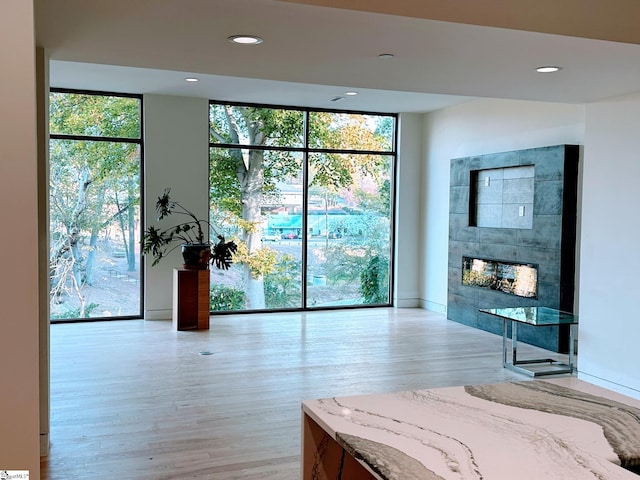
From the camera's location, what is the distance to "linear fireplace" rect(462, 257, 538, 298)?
6.61 metres

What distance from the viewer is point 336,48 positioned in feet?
11.1

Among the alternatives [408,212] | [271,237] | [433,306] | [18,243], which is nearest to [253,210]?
[271,237]

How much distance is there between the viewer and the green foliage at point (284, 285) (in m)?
8.42

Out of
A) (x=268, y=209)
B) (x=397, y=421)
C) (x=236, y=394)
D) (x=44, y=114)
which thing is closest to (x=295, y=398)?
(x=236, y=394)

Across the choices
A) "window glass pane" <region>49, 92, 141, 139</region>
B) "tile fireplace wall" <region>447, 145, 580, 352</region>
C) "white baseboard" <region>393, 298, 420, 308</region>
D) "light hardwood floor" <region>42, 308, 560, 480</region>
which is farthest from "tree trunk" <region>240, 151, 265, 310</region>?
"tile fireplace wall" <region>447, 145, 580, 352</region>

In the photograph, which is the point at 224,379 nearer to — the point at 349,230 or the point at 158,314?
the point at 158,314

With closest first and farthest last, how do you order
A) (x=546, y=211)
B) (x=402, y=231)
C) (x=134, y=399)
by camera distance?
(x=134, y=399) < (x=546, y=211) < (x=402, y=231)

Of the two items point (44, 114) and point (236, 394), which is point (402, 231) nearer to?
point (236, 394)

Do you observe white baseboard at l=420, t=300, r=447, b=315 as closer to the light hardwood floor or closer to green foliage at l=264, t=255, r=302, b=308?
the light hardwood floor

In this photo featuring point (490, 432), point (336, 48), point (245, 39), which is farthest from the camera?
point (336, 48)

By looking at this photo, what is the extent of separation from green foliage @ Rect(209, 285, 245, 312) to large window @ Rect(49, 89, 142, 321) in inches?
38.7

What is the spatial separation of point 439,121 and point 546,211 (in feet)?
8.68

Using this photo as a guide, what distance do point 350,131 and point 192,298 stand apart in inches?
134

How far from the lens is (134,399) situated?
449cm
